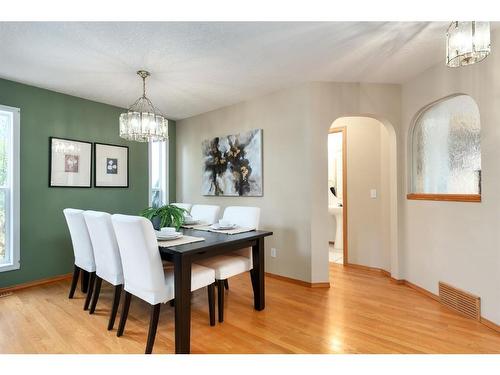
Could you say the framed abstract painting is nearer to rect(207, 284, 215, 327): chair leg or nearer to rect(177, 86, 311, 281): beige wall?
rect(177, 86, 311, 281): beige wall

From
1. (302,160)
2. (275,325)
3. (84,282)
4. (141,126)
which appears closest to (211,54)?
(141,126)

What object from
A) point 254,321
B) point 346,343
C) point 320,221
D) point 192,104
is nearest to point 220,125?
point 192,104

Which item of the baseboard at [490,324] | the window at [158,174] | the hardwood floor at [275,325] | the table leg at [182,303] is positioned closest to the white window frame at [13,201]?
the hardwood floor at [275,325]

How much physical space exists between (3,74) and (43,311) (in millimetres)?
2506

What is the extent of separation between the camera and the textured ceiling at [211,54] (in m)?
2.08

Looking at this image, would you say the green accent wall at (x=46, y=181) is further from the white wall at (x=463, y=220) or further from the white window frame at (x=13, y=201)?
the white wall at (x=463, y=220)

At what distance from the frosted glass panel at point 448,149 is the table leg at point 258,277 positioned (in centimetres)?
194

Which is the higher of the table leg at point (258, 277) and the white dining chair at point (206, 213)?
the white dining chair at point (206, 213)

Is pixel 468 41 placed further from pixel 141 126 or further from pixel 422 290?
pixel 141 126

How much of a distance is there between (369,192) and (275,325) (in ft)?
7.73

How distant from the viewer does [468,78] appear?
236cm

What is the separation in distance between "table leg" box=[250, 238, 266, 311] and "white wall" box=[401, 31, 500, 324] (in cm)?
178

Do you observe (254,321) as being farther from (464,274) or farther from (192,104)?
(192,104)
